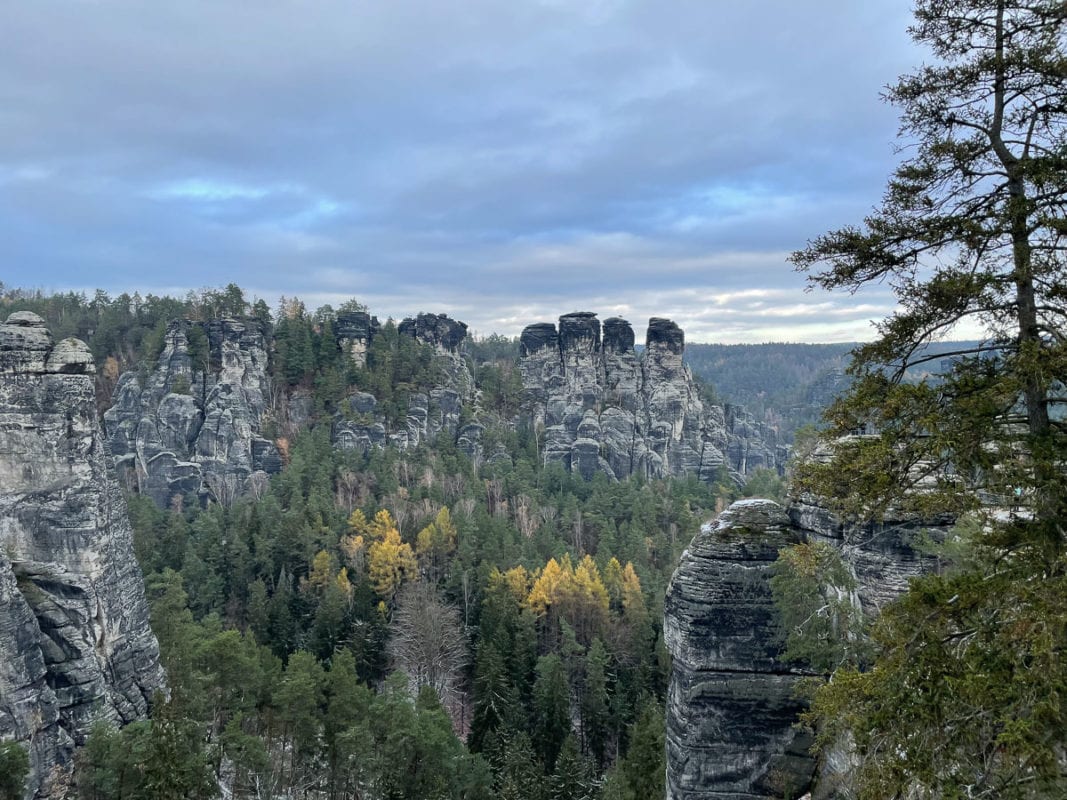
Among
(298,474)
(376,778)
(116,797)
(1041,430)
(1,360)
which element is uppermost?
(1,360)

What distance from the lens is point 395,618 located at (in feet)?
124

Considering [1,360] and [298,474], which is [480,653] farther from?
[298,474]

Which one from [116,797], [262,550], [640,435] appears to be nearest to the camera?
[116,797]

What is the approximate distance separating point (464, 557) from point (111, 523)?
2177 centimetres

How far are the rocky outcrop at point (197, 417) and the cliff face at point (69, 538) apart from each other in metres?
38.4

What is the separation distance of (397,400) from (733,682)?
5872 cm

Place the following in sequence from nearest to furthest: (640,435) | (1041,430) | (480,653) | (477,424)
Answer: (1041,430)
(480,653)
(477,424)
(640,435)

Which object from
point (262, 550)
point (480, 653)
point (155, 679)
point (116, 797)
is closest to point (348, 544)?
point (262, 550)

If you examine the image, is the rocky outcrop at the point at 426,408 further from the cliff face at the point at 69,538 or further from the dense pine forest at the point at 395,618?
the cliff face at the point at 69,538

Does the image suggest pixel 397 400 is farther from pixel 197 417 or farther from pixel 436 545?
pixel 436 545

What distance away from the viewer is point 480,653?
30.6 meters

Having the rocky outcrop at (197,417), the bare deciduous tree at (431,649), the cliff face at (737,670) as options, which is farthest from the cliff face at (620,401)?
the cliff face at (737,670)

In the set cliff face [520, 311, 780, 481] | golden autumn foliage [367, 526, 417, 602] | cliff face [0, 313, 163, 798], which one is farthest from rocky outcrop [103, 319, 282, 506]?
cliff face [0, 313, 163, 798]

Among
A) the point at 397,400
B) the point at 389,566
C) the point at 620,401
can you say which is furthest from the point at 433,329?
the point at 389,566
